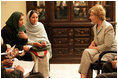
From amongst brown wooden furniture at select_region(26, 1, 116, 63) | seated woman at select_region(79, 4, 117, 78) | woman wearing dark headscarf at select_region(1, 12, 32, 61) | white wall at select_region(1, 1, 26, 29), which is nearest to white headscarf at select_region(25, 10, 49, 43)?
woman wearing dark headscarf at select_region(1, 12, 32, 61)

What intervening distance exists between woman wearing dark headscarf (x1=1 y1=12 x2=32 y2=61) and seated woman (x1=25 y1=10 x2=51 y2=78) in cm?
25

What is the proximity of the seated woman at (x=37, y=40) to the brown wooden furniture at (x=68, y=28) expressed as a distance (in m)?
1.27

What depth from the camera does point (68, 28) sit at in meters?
5.52

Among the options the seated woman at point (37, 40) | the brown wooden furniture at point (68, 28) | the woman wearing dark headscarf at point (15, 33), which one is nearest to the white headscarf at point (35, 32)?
the seated woman at point (37, 40)

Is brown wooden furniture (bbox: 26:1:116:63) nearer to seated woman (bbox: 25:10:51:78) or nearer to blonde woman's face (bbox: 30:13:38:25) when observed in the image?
seated woman (bbox: 25:10:51:78)

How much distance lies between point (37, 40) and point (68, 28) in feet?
4.87

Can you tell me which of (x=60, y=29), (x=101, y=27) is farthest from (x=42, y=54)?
(x=60, y=29)

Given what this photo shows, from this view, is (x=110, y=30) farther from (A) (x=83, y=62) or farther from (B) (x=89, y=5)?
(B) (x=89, y=5)

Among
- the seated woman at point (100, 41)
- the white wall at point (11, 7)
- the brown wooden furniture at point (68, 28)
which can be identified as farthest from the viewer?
the white wall at point (11, 7)

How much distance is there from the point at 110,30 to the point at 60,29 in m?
2.22

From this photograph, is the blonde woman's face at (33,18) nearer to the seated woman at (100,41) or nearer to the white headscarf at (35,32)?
the white headscarf at (35,32)

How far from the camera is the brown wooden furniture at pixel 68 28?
5500 mm

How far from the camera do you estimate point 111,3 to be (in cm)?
556

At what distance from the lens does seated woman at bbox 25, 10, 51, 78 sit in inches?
154
